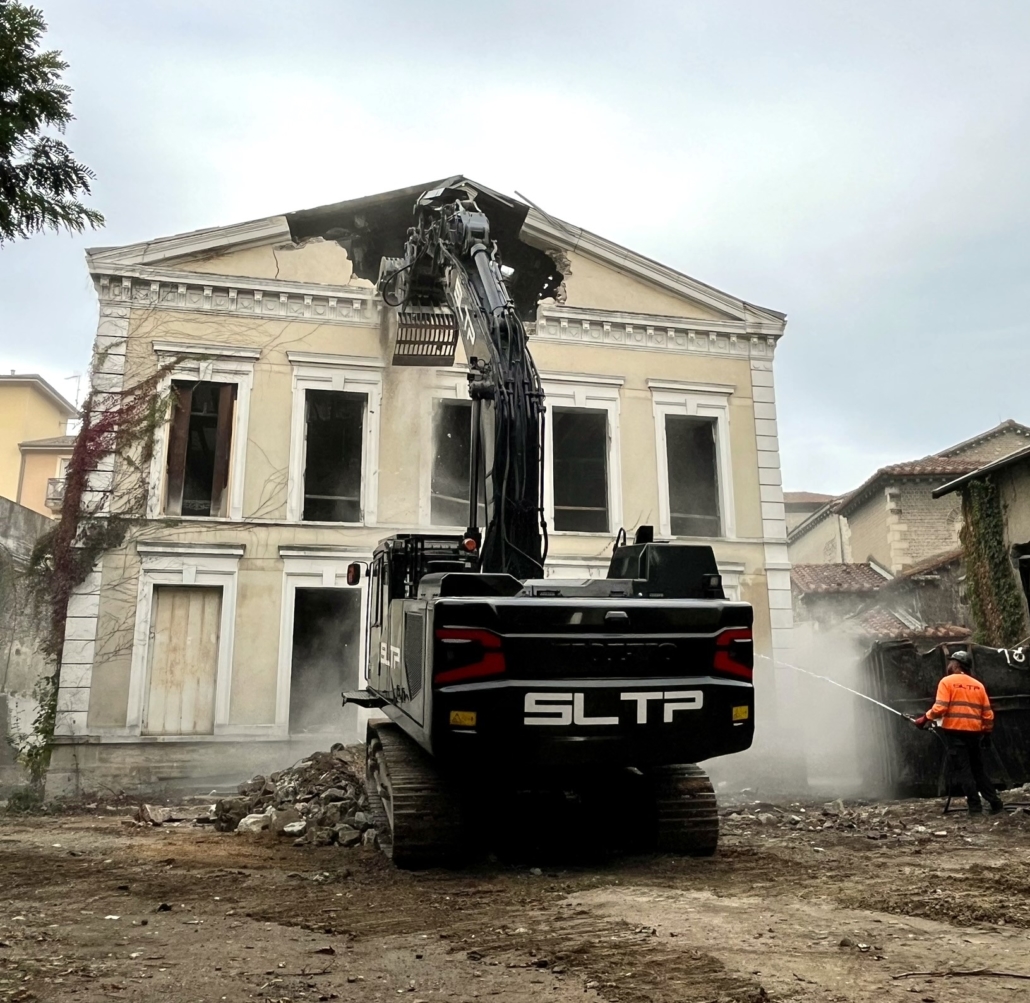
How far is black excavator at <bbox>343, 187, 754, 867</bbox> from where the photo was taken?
5.49 m

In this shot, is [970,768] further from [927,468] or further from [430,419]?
[927,468]

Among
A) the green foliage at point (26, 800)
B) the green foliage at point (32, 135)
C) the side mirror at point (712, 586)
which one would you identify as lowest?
the green foliage at point (26, 800)

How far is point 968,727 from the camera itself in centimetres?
882

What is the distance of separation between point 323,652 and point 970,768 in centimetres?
882

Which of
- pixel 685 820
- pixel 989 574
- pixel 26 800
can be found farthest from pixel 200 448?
pixel 989 574

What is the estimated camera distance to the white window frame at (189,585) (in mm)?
12633

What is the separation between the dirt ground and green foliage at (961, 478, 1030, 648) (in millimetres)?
8053

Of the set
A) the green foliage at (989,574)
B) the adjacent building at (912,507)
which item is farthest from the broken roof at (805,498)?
the green foliage at (989,574)

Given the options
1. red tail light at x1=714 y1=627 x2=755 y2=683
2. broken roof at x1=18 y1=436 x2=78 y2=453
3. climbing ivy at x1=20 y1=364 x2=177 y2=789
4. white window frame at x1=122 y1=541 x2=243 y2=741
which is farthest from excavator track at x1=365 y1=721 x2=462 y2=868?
broken roof at x1=18 y1=436 x2=78 y2=453

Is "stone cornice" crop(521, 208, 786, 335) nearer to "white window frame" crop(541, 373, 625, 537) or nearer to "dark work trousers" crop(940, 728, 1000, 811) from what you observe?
"white window frame" crop(541, 373, 625, 537)

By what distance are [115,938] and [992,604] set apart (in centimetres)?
1398

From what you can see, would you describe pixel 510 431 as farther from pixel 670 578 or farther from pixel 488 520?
pixel 670 578

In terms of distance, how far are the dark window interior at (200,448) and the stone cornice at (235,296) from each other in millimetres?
1271

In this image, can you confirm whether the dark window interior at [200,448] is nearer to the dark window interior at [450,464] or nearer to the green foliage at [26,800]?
the dark window interior at [450,464]
